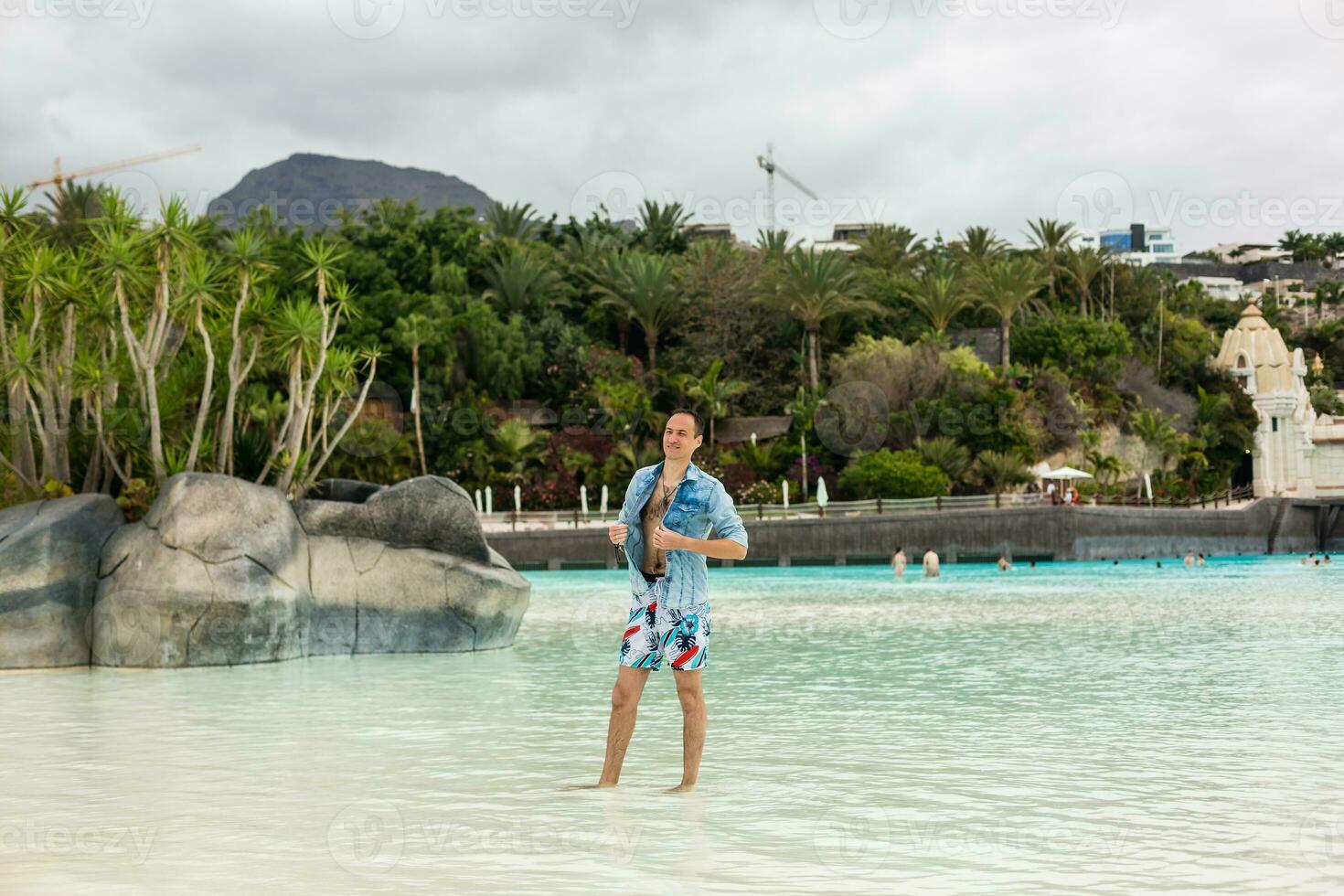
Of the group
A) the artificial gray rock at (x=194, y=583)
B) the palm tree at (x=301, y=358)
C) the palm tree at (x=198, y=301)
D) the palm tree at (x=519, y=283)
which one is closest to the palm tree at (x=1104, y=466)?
the palm tree at (x=519, y=283)

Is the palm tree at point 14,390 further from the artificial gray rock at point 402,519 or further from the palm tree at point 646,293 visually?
the palm tree at point 646,293

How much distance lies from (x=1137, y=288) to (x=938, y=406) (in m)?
24.7

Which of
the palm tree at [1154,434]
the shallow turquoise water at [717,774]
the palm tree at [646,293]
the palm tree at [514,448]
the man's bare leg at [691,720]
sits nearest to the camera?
the shallow turquoise water at [717,774]

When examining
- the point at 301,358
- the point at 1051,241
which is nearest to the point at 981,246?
the point at 1051,241

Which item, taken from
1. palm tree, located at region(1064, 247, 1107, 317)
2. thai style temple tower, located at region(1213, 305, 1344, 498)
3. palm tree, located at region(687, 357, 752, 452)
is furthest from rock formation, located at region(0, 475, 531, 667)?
palm tree, located at region(1064, 247, 1107, 317)

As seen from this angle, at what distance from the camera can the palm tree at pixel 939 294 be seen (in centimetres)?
5747

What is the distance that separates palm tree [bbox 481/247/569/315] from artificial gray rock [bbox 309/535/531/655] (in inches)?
1670

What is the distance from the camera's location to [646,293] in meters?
57.9

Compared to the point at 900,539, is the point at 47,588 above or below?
above

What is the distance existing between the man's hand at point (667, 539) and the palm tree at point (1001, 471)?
42.2m

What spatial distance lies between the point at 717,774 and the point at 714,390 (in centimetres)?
4550

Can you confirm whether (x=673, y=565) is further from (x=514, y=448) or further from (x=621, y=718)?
(x=514, y=448)

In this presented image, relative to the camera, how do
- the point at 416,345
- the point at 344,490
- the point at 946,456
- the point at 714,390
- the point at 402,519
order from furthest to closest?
the point at 714,390
the point at 416,345
the point at 946,456
the point at 344,490
the point at 402,519

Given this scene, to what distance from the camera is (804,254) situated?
2196 inches
